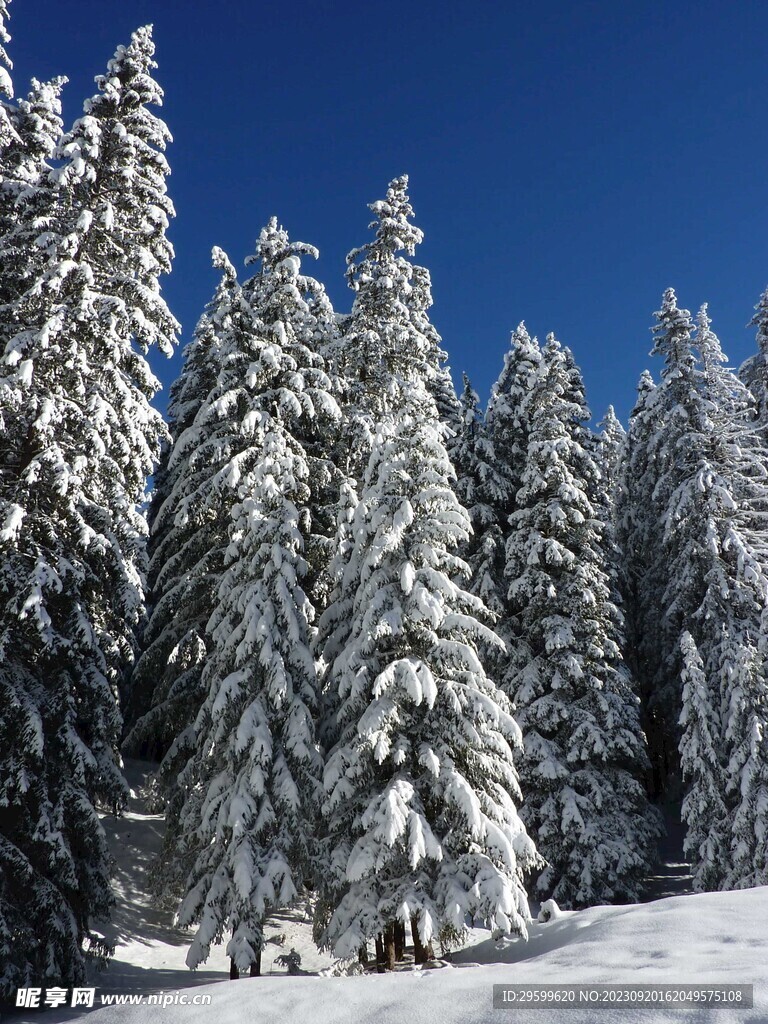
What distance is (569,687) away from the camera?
71.2ft

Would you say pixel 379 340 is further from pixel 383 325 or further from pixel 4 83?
pixel 4 83

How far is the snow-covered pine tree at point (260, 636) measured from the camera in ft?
45.9

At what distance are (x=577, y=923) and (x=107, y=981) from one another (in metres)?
10.7

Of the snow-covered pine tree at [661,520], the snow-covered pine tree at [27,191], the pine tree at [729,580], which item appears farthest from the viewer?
the snow-covered pine tree at [661,520]

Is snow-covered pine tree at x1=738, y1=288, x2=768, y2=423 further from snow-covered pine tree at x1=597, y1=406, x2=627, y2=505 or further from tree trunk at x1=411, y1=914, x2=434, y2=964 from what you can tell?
tree trunk at x1=411, y1=914, x2=434, y2=964

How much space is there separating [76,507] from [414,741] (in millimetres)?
8626

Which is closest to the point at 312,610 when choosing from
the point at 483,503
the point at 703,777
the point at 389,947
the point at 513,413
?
the point at 389,947

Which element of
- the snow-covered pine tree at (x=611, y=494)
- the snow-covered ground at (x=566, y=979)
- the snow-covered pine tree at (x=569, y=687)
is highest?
the snow-covered pine tree at (x=611, y=494)

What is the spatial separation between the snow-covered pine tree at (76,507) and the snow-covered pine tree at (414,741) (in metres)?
4.88

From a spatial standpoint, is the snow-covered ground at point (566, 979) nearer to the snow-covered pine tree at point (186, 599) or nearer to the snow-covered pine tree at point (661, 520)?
the snow-covered pine tree at point (186, 599)

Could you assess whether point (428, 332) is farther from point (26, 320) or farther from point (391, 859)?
point (391, 859)

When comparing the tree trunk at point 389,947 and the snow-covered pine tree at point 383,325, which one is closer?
the tree trunk at point 389,947

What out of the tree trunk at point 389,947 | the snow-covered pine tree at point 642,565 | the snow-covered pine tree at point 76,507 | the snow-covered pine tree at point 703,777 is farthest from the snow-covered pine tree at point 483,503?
the snow-covered pine tree at point 76,507

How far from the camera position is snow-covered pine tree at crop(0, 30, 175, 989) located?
12766 mm
